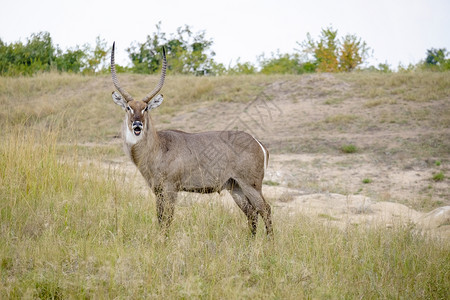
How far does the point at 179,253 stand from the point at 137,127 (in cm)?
187

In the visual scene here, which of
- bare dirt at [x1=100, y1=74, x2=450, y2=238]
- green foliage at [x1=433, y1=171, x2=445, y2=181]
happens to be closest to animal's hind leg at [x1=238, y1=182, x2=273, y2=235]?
bare dirt at [x1=100, y1=74, x2=450, y2=238]

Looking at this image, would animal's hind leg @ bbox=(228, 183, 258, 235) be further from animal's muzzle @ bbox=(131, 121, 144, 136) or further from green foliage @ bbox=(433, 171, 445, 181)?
green foliage @ bbox=(433, 171, 445, 181)

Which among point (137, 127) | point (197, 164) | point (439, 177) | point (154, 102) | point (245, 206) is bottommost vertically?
point (439, 177)

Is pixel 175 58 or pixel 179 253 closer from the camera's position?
pixel 179 253

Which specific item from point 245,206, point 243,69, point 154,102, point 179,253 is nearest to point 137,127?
point 154,102

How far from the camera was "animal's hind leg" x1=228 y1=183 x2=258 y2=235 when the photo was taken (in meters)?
5.77

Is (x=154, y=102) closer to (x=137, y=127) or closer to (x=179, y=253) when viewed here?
(x=137, y=127)

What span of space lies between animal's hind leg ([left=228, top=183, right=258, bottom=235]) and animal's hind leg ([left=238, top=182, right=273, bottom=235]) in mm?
109

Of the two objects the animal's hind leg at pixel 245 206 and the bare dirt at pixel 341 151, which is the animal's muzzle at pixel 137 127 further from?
the animal's hind leg at pixel 245 206

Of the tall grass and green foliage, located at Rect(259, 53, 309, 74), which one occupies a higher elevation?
green foliage, located at Rect(259, 53, 309, 74)

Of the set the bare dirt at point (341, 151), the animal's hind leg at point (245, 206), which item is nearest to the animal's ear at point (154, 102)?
the bare dirt at point (341, 151)

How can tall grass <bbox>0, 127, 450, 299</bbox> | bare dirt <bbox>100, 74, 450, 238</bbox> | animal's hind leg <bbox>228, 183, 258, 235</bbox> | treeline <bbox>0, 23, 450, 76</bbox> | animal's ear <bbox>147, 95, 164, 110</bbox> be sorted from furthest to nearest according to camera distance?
treeline <bbox>0, 23, 450, 76</bbox> → bare dirt <bbox>100, 74, 450, 238</bbox> → animal's ear <bbox>147, 95, 164, 110</bbox> → animal's hind leg <bbox>228, 183, 258, 235</bbox> → tall grass <bbox>0, 127, 450, 299</bbox>

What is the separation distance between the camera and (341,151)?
1091 centimetres

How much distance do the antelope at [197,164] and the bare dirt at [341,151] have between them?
62cm
